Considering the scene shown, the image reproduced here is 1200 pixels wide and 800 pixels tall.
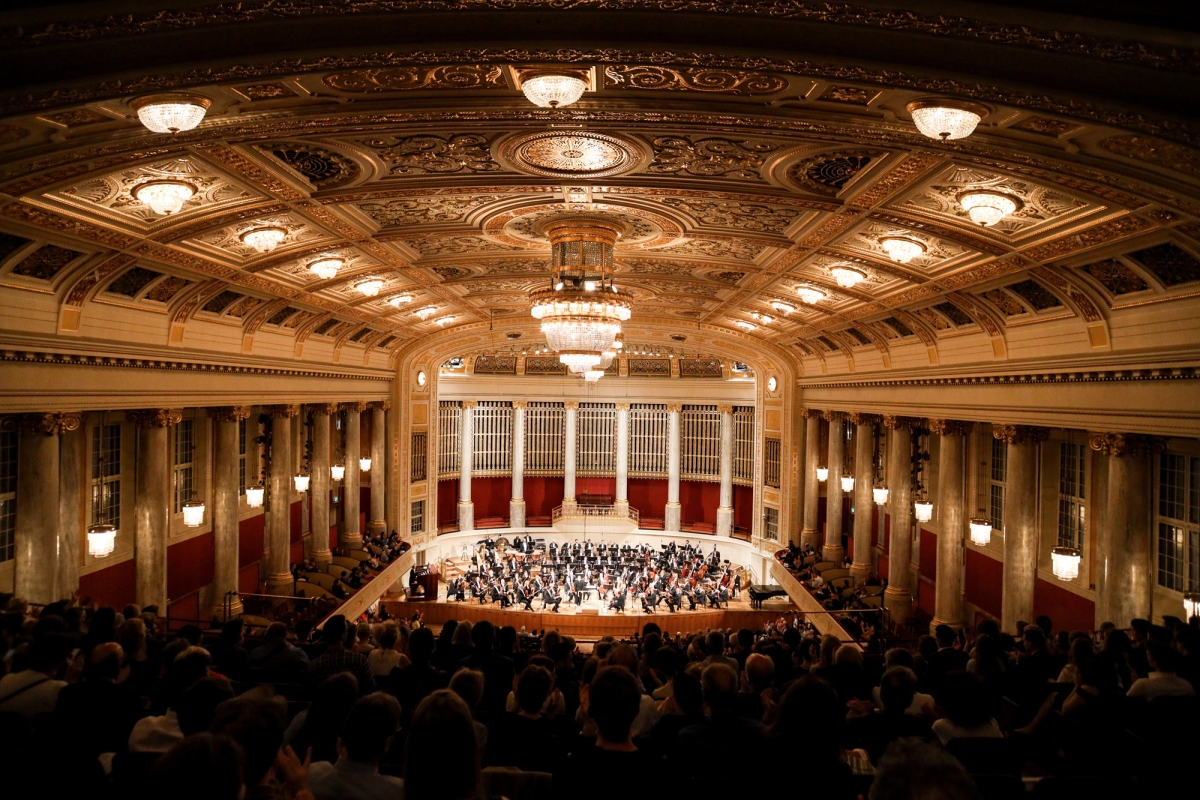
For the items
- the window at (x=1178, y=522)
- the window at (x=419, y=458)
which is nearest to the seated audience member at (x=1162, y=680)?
the window at (x=1178, y=522)

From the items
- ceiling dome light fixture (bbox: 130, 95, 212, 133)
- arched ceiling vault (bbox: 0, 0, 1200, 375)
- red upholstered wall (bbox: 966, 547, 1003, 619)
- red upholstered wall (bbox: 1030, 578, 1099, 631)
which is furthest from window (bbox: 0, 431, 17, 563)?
red upholstered wall (bbox: 966, 547, 1003, 619)

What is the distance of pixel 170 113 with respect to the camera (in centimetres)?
541

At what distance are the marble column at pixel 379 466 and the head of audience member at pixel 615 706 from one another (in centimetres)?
2323

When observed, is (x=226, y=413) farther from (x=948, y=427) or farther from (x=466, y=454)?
(x=466, y=454)

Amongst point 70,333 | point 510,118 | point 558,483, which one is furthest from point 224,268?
point 558,483

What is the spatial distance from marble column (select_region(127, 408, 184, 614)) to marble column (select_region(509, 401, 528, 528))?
795 inches

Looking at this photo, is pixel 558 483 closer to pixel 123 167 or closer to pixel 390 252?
pixel 390 252

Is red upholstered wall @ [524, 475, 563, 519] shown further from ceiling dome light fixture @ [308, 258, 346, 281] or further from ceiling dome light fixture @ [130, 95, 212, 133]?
ceiling dome light fixture @ [130, 95, 212, 133]

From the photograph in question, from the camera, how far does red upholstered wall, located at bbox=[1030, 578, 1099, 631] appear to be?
13375 mm

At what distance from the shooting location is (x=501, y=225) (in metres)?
11.5

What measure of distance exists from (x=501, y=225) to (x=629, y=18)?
7.12m

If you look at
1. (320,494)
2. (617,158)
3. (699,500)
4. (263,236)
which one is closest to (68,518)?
(263,236)

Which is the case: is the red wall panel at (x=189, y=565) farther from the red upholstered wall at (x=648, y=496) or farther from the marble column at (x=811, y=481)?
the red upholstered wall at (x=648, y=496)

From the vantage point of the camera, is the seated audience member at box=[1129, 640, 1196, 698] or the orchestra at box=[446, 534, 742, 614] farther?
the orchestra at box=[446, 534, 742, 614]
